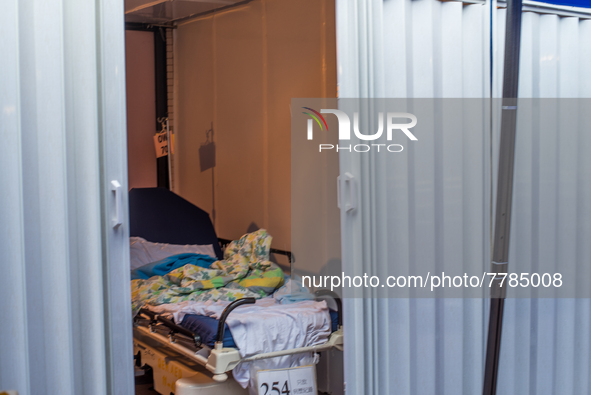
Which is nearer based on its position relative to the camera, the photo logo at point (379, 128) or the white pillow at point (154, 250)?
the photo logo at point (379, 128)

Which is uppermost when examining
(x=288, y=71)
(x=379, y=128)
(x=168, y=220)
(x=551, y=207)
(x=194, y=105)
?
(x=288, y=71)

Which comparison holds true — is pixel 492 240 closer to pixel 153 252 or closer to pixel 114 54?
pixel 114 54

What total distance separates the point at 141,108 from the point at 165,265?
244cm

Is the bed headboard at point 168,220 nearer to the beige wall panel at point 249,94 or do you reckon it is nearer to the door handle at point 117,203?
the beige wall panel at point 249,94

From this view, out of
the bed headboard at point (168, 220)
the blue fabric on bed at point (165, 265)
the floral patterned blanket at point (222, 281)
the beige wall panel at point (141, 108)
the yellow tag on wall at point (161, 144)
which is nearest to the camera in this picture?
the floral patterned blanket at point (222, 281)

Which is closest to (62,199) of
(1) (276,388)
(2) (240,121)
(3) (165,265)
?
(1) (276,388)

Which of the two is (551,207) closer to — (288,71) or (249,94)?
(288,71)

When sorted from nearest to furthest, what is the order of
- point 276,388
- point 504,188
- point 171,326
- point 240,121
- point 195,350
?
point 504,188 → point 276,388 → point 195,350 → point 171,326 → point 240,121

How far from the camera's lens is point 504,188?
225 cm

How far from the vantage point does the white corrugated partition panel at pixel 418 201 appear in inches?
85.0

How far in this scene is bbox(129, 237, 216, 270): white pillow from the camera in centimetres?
445

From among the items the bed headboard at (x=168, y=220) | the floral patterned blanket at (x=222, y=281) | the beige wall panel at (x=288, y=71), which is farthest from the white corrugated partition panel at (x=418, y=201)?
the bed headboard at (x=168, y=220)

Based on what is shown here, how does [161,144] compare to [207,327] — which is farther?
[161,144]

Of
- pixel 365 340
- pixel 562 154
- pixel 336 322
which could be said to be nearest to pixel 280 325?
pixel 336 322
